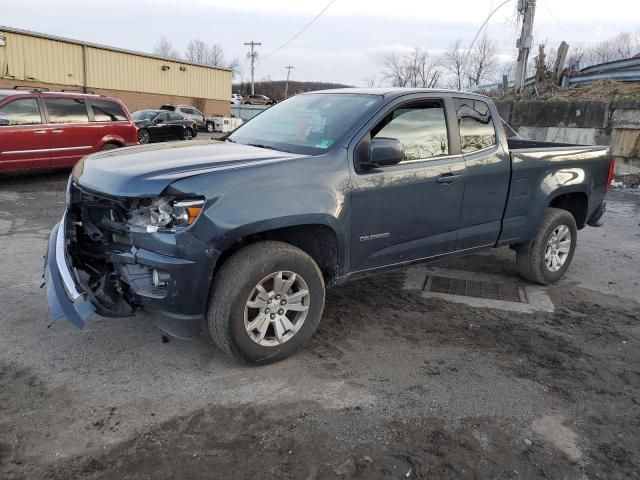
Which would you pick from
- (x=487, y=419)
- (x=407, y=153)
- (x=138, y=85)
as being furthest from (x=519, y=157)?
(x=138, y=85)

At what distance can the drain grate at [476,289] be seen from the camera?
17.3ft

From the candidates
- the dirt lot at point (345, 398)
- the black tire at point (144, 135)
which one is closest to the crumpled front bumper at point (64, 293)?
the dirt lot at point (345, 398)

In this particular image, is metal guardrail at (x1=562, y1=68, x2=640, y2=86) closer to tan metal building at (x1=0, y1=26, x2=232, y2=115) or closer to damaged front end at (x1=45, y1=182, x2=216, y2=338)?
damaged front end at (x1=45, y1=182, x2=216, y2=338)

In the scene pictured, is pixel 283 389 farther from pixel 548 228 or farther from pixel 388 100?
pixel 548 228

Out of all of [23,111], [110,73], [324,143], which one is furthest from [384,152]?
[110,73]

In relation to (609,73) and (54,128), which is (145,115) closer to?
(54,128)

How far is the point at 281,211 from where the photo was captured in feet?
11.3

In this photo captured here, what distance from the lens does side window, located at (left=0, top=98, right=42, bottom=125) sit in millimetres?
9719

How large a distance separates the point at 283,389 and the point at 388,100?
229 centimetres

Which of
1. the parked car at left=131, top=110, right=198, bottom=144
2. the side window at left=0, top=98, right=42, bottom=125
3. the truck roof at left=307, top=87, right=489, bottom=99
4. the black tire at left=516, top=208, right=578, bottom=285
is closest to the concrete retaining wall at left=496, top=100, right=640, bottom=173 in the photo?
the black tire at left=516, top=208, right=578, bottom=285

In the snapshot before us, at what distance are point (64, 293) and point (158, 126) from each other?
18117mm

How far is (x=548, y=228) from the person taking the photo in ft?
17.9

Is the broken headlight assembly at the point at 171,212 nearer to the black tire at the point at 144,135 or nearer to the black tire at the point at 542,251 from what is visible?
the black tire at the point at 542,251

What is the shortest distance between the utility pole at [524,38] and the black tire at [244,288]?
15.4 meters
